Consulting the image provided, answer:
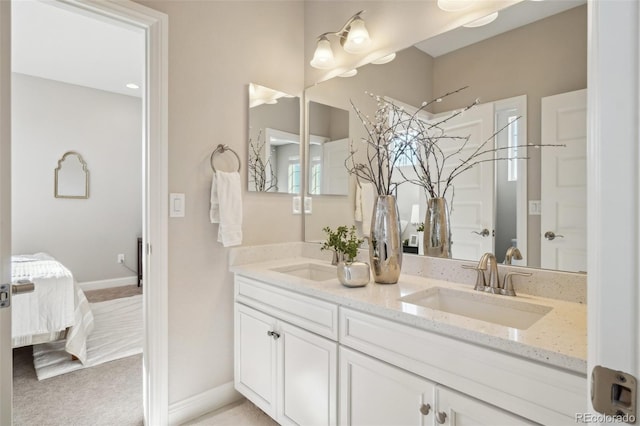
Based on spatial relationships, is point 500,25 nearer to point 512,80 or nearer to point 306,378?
point 512,80

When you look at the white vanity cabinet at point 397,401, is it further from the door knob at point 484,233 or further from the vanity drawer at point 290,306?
the door knob at point 484,233

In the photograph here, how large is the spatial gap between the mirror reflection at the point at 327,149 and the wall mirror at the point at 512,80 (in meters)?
0.41

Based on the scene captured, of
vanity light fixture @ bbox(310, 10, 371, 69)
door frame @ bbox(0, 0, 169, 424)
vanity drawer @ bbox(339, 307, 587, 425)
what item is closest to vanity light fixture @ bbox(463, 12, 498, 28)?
vanity light fixture @ bbox(310, 10, 371, 69)

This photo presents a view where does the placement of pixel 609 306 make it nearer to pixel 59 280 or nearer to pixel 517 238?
pixel 517 238

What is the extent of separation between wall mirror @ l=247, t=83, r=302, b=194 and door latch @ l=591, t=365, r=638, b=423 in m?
1.87

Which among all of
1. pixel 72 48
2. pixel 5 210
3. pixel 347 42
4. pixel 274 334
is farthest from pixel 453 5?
pixel 72 48

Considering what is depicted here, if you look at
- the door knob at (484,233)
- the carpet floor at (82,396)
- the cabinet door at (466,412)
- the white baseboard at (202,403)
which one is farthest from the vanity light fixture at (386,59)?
the carpet floor at (82,396)

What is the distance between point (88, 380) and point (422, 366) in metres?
2.36

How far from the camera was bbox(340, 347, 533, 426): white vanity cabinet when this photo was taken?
3.29 ft

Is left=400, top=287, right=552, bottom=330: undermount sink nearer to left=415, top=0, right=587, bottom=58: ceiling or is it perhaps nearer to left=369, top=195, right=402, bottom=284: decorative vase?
left=369, top=195, right=402, bottom=284: decorative vase

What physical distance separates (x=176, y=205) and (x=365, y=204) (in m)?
1.06

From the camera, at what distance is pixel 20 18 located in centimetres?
280

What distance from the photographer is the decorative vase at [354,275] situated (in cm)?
148

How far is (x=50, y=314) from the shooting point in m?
2.53
